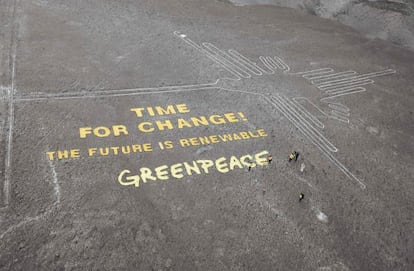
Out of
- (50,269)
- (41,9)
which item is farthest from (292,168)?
(41,9)

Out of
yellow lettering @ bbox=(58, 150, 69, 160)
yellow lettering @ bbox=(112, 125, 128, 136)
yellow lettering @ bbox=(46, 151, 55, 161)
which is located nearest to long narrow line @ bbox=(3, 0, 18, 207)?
yellow lettering @ bbox=(46, 151, 55, 161)

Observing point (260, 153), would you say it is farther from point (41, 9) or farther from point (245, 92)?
point (41, 9)

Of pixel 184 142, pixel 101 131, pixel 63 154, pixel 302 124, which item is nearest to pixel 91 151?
pixel 63 154

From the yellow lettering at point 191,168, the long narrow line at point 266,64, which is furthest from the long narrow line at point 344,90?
the yellow lettering at point 191,168

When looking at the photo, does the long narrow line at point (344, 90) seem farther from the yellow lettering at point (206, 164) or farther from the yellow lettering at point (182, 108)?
the yellow lettering at point (206, 164)

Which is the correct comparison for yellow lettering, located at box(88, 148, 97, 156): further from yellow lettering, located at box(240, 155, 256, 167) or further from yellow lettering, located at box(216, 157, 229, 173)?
yellow lettering, located at box(240, 155, 256, 167)

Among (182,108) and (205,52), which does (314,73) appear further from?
(182,108)

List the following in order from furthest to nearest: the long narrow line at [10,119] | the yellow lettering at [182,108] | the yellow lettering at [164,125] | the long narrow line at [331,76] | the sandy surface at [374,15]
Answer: the sandy surface at [374,15]
the long narrow line at [331,76]
the yellow lettering at [182,108]
the yellow lettering at [164,125]
the long narrow line at [10,119]

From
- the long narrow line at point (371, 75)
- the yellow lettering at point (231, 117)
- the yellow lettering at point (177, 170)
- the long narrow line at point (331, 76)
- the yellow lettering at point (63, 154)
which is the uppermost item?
the yellow lettering at point (63, 154)
